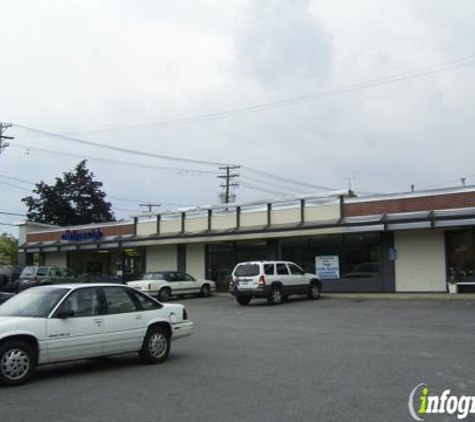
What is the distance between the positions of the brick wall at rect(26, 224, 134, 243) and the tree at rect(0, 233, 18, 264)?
15645mm

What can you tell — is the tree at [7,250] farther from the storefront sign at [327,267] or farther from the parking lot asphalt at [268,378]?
the parking lot asphalt at [268,378]

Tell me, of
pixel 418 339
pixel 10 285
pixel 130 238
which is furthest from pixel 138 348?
pixel 130 238

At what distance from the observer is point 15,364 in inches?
357

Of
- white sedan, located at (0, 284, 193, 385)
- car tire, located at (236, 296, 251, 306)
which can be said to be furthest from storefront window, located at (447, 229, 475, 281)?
white sedan, located at (0, 284, 193, 385)

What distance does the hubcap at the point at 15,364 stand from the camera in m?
8.98

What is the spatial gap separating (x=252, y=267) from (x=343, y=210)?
726 centimetres

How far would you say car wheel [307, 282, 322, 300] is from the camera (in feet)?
91.7

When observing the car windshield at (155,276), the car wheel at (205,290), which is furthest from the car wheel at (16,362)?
the car wheel at (205,290)

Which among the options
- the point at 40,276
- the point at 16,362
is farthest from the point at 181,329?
the point at 40,276

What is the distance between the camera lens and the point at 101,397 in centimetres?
815

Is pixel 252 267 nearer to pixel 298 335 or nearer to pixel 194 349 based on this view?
pixel 298 335

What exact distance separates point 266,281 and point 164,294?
745 cm

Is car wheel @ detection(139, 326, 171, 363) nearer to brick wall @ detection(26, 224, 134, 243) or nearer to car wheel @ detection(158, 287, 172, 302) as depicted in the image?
car wheel @ detection(158, 287, 172, 302)

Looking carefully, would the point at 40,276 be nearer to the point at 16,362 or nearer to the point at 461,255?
the point at 461,255
